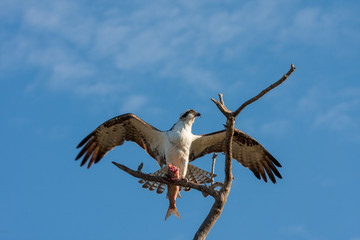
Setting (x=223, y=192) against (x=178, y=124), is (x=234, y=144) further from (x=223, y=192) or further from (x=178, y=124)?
(x=223, y=192)

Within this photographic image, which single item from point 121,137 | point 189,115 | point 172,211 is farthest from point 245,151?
point 121,137

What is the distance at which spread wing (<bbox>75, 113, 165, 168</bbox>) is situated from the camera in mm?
13453

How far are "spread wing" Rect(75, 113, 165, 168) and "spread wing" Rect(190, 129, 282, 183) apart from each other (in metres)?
0.91

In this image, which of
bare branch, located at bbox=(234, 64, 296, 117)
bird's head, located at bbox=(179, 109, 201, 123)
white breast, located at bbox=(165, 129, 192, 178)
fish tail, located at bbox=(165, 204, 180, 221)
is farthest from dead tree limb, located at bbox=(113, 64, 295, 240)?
bird's head, located at bbox=(179, 109, 201, 123)

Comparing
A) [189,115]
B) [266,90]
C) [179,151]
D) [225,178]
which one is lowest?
[225,178]

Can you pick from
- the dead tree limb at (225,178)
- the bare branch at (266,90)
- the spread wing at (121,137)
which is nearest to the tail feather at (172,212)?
the spread wing at (121,137)

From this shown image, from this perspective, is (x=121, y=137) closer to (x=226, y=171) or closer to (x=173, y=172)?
(x=173, y=172)

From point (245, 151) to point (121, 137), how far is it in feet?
10.2

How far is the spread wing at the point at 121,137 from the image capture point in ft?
44.1

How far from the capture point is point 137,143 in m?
14.0

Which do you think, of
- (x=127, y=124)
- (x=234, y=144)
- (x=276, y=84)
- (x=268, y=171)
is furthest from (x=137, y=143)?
A: (x=276, y=84)

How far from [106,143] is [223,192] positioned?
434 centimetres

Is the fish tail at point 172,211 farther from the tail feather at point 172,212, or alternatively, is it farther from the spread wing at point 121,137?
the spread wing at point 121,137

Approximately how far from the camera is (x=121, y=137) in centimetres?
1388
